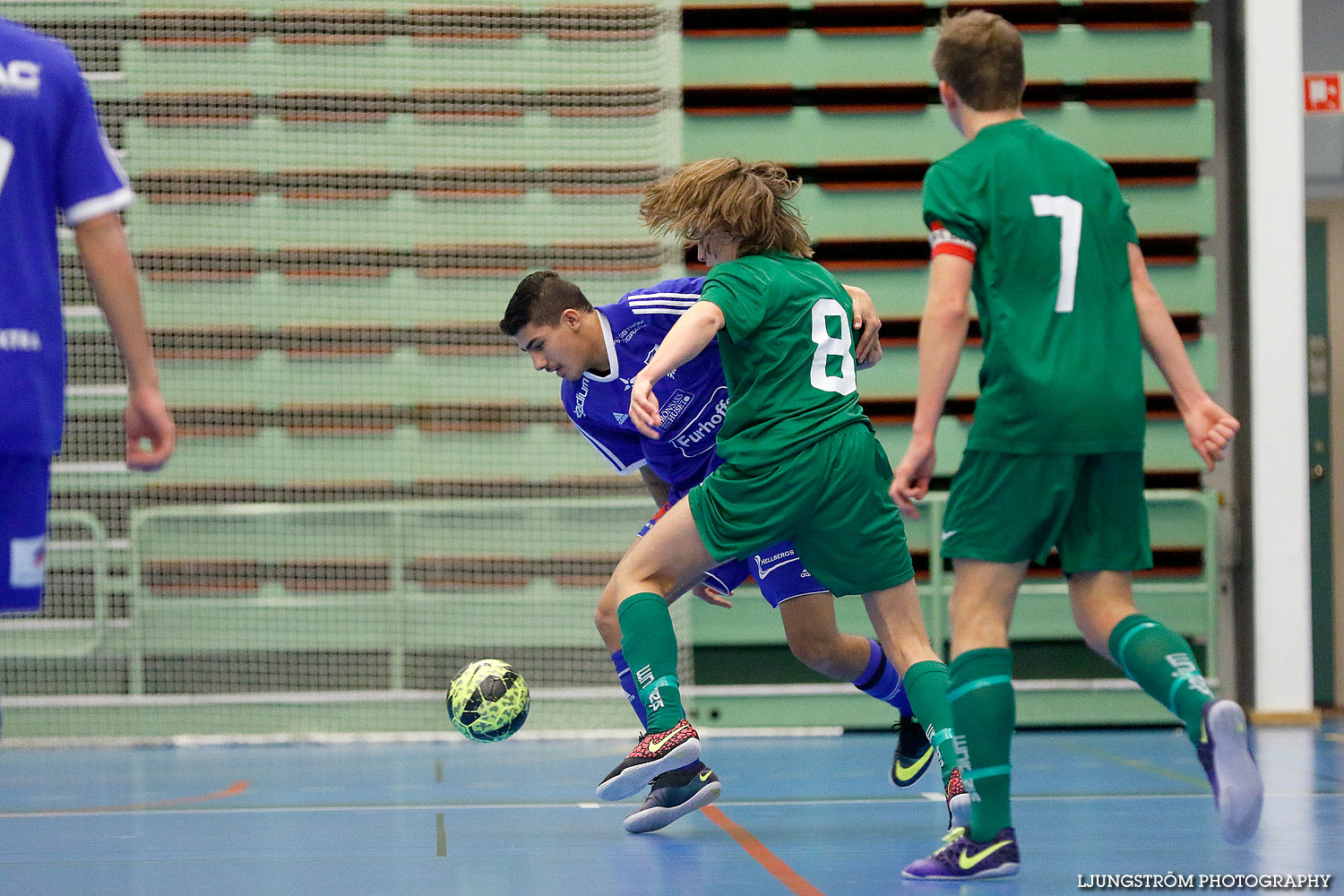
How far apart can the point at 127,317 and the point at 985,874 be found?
2036 mm

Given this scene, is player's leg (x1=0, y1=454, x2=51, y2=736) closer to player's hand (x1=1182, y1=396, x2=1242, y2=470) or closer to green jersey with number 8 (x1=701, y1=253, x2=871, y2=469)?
green jersey with number 8 (x1=701, y1=253, x2=871, y2=469)

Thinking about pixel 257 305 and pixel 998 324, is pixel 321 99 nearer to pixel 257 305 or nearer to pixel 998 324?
pixel 257 305

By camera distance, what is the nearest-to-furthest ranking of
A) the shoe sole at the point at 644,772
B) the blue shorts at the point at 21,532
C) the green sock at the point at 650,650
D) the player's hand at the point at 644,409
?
1. the blue shorts at the point at 21,532
2. the player's hand at the point at 644,409
3. the shoe sole at the point at 644,772
4. the green sock at the point at 650,650

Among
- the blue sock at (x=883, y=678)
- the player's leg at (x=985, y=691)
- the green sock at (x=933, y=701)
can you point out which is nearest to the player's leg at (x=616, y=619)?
the blue sock at (x=883, y=678)

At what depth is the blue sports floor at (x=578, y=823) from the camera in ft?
9.93

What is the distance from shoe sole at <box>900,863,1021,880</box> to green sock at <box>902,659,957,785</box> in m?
0.37

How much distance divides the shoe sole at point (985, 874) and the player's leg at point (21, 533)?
1.85 metres

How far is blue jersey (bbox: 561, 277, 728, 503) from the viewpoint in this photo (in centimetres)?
394

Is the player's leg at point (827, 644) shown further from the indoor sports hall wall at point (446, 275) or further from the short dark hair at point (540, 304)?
the indoor sports hall wall at point (446, 275)

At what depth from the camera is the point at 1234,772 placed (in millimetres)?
2418

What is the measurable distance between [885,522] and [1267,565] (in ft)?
14.8

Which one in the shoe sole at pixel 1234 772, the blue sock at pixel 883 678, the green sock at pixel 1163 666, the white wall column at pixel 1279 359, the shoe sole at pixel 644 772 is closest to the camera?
the shoe sole at pixel 1234 772

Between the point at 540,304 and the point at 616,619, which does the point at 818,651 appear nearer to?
the point at 616,619

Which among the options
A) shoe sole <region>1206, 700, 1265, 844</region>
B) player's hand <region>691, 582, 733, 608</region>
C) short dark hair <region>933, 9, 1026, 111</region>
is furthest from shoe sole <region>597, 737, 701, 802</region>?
short dark hair <region>933, 9, 1026, 111</region>
